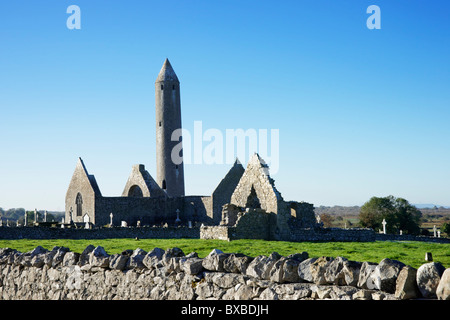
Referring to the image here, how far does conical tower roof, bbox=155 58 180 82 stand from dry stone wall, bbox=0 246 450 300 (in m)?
52.9

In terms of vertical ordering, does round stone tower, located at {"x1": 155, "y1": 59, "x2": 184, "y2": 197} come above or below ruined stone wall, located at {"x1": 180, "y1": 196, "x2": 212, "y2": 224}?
above

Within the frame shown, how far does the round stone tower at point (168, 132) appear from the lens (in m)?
62.4

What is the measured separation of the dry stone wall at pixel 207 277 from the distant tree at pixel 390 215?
4776 centimetres

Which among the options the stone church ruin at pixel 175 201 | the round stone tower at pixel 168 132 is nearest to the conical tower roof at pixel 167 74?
the round stone tower at pixel 168 132

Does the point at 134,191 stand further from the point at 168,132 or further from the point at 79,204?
the point at 168,132

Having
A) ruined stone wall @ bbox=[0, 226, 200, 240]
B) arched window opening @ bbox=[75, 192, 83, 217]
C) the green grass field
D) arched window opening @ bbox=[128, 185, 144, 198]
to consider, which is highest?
arched window opening @ bbox=[128, 185, 144, 198]

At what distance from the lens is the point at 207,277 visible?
7223 millimetres

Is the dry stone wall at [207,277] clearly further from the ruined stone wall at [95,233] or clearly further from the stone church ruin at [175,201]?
the ruined stone wall at [95,233]

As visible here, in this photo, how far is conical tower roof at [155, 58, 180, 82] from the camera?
62844 mm

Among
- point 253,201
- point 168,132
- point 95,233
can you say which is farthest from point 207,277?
point 168,132

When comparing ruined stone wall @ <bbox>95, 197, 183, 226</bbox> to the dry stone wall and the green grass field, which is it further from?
the dry stone wall

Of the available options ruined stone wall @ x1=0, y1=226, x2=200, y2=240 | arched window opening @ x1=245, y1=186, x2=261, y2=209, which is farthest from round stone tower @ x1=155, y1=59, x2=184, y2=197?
arched window opening @ x1=245, y1=186, x2=261, y2=209
